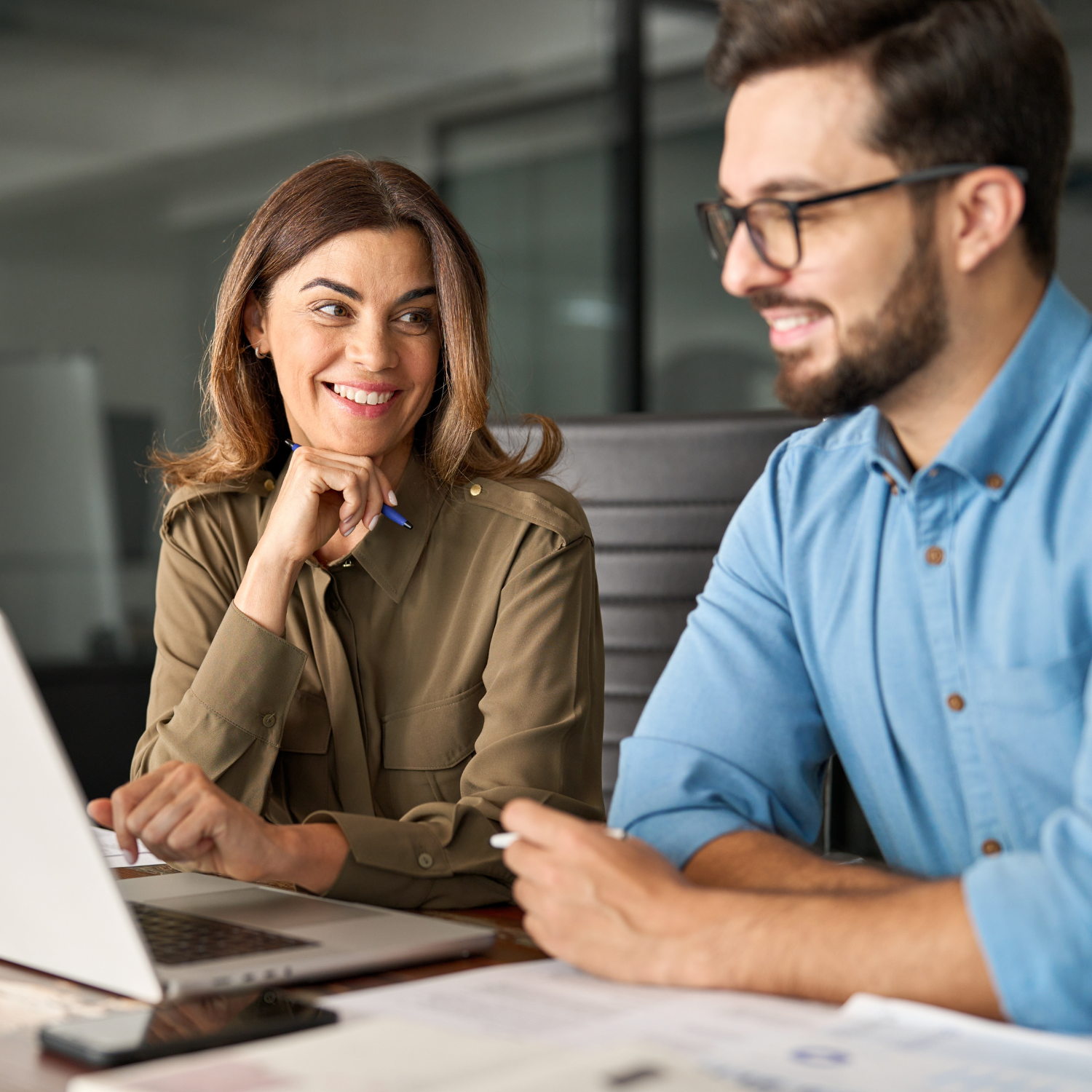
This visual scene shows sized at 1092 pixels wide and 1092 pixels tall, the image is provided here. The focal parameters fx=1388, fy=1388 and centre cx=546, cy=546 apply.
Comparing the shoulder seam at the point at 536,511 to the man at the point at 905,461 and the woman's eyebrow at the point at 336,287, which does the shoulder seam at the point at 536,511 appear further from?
the man at the point at 905,461

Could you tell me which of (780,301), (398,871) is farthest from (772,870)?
(780,301)

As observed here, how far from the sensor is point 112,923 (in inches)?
32.5

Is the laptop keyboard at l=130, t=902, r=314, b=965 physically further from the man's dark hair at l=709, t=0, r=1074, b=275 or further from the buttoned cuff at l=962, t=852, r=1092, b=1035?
the man's dark hair at l=709, t=0, r=1074, b=275

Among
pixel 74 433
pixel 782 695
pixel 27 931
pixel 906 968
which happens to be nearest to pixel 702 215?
pixel 782 695

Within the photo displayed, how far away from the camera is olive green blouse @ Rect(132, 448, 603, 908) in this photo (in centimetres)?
137

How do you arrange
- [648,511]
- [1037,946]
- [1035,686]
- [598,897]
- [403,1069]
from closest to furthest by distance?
[403,1069], [1037,946], [598,897], [1035,686], [648,511]

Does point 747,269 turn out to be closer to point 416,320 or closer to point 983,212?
point 983,212

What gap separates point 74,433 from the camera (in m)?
3.54

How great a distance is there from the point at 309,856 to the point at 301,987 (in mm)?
267

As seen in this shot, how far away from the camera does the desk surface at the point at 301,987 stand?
0.73 m

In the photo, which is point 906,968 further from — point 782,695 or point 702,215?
point 702,215

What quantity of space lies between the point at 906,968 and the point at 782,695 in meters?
0.41

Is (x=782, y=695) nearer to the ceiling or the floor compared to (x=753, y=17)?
nearer to the floor

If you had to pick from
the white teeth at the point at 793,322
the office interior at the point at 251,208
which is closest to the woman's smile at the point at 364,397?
the white teeth at the point at 793,322
